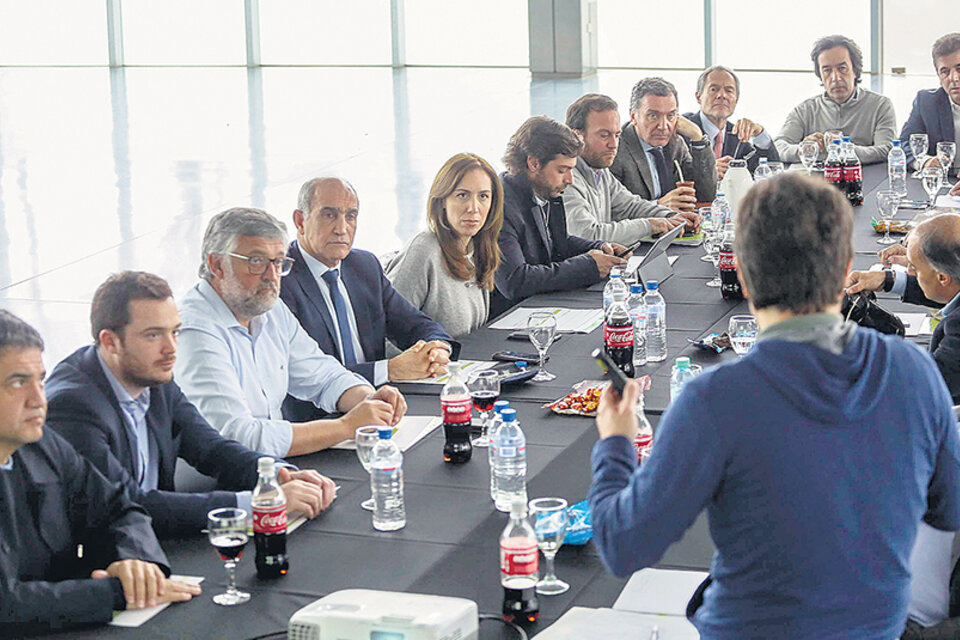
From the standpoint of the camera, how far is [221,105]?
50.3 ft

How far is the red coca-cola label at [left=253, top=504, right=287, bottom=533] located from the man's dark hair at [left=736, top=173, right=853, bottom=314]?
4.15ft

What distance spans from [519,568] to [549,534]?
16 cm

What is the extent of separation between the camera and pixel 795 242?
5.90 ft

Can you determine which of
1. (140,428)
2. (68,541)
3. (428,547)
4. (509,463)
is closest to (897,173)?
(509,463)

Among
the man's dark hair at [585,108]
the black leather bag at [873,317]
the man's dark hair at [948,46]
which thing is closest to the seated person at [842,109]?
the man's dark hair at [948,46]

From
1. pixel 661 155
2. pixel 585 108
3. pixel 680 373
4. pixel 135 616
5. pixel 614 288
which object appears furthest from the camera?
pixel 661 155

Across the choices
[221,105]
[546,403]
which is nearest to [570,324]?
[546,403]

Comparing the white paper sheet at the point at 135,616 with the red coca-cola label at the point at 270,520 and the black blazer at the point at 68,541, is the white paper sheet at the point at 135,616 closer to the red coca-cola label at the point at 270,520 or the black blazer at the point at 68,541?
the black blazer at the point at 68,541

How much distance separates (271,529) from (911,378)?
54.3 inches

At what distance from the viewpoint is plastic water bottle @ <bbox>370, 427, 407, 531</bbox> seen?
299 cm

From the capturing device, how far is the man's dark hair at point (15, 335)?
2561 millimetres

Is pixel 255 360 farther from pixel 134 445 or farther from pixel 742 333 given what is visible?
pixel 742 333

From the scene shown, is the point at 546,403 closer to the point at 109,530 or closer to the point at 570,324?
the point at 570,324

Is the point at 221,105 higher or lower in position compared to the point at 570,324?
higher
